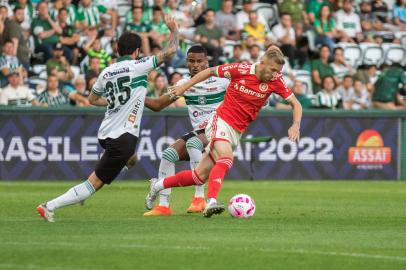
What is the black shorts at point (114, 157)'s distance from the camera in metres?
13.1

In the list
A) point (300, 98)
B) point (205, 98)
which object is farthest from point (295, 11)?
point (205, 98)

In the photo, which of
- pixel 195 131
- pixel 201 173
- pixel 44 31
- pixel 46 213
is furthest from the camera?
pixel 44 31

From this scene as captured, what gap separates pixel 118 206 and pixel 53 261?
720 centimetres

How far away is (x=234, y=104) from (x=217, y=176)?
3.36 feet

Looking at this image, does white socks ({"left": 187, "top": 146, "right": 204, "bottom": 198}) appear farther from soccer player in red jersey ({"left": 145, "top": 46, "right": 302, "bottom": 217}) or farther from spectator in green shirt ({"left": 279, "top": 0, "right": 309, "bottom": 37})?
spectator in green shirt ({"left": 279, "top": 0, "right": 309, "bottom": 37})

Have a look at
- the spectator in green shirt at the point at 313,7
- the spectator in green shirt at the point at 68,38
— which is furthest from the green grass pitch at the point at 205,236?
the spectator in green shirt at the point at 313,7

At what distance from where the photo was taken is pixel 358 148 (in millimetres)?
24906

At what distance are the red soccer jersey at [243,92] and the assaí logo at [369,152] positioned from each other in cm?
1143

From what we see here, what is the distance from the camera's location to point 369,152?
982 inches

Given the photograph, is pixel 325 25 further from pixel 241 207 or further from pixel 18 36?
pixel 241 207

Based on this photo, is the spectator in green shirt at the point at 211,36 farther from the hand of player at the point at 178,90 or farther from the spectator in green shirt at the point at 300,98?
the hand of player at the point at 178,90

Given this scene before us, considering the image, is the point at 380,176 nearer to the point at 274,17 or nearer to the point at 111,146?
the point at 274,17

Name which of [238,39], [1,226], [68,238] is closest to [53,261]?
[68,238]

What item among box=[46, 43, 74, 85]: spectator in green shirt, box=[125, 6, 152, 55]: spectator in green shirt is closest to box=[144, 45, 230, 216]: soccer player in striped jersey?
box=[46, 43, 74, 85]: spectator in green shirt
